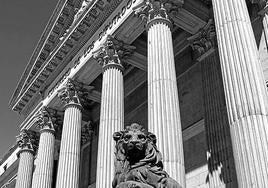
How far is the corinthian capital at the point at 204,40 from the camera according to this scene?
2047cm

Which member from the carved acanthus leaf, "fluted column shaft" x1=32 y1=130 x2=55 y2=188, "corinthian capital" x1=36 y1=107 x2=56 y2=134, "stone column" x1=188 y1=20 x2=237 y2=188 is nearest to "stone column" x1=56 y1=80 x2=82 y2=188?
"fluted column shaft" x1=32 y1=130 x2=55 y2=188

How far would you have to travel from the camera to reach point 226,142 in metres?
17.4

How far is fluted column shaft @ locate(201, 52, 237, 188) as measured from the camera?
16859 millimetres

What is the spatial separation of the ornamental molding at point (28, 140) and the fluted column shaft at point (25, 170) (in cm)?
37

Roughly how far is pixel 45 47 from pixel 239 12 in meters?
19.7

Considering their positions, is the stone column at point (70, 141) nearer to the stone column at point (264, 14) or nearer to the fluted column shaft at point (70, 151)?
the fluted column shaft at point (70, 151)

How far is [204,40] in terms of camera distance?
68.8ft

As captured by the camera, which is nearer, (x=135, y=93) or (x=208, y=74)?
(x=208, y=74)

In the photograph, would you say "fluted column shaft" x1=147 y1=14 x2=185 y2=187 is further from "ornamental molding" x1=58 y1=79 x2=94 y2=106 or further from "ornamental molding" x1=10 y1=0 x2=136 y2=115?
"ornamental molding" x1=58 y1=79 x2=94 y2=106

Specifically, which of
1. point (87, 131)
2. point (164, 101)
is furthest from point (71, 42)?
point (164, 101)

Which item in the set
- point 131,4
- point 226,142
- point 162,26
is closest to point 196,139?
point 226,142

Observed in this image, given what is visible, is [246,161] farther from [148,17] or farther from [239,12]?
[148,17]

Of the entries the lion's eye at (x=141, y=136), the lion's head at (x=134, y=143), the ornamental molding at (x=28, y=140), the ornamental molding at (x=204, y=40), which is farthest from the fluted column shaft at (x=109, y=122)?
the ornamental molding at (x=28, y=140)

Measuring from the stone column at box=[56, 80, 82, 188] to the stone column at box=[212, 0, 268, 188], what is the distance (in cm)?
1176
